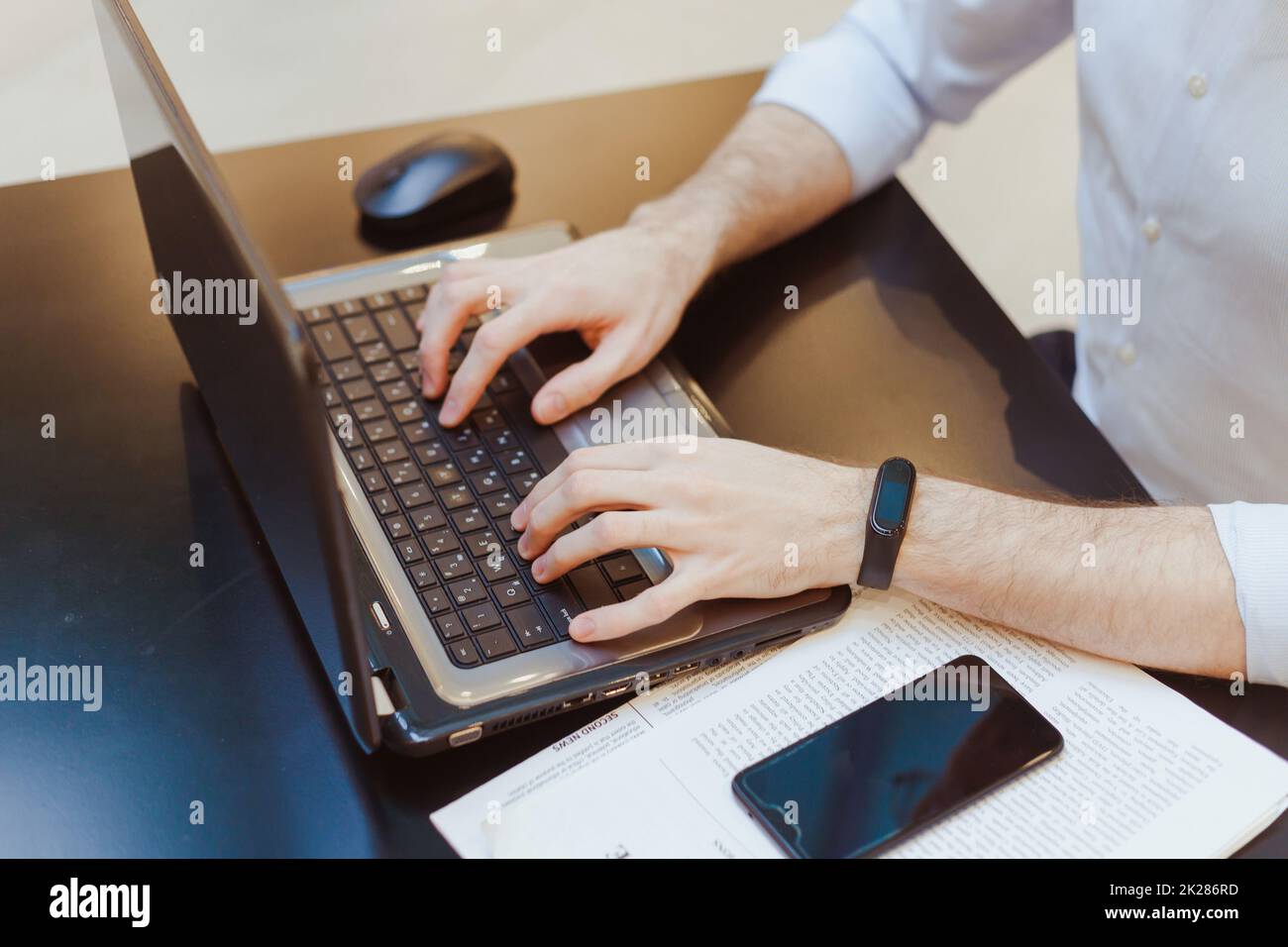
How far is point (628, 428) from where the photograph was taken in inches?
38.3

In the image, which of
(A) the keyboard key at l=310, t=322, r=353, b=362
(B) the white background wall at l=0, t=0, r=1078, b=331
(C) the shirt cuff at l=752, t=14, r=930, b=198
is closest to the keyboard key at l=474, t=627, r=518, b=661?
(A) the keyboard key at l=310, t=322, r=353, b=362

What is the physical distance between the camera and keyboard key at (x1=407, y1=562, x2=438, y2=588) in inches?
32.1

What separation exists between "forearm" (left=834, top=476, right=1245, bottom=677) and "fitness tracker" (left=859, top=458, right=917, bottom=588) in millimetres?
12

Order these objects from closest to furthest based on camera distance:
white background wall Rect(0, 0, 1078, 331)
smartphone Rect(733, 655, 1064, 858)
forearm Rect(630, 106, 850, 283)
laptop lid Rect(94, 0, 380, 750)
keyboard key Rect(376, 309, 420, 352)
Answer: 1. laptop lid Rect(94, 0, 380, 750)
2. smartphone Rect(733, 655, 1064, 858)
3. keyboard key Rect(376, 309, 420, 352)
4. forearm Rect(630, 106, 850, 283)
5. white background wall Rect(0, 0, 1078, 331)

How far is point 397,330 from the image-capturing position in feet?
3.36

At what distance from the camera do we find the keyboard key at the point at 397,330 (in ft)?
3.33

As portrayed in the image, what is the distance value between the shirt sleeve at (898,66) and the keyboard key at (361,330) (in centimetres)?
49

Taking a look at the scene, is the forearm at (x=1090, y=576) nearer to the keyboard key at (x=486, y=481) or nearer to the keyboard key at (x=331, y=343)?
the keyboard key at (x=486, y=481)

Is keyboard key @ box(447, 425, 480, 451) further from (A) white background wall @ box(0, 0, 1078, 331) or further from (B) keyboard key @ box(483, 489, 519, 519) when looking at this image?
(A) white background wall @ box(0, 0, 1078, 331)

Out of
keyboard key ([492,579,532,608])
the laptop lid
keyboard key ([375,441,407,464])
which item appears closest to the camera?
the laptop lid

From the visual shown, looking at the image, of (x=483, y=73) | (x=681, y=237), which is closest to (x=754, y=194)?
(x=681, y=237)
